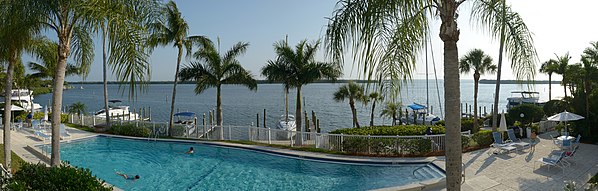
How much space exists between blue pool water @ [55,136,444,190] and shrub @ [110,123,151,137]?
238cm

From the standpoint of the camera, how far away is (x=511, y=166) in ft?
36.2

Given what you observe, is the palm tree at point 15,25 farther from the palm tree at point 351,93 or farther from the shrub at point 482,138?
the palm tree at point 351,93

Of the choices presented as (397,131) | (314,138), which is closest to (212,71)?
(314,138)

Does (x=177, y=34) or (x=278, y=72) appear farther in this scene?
(x=177, y=34)

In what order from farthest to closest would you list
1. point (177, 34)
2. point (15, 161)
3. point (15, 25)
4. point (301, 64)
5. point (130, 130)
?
point (130, 130) < point (177, 34) < point (301, 64) < point (15, 161) < point (15, 25)

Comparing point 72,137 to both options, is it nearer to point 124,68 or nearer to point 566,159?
point 124,68

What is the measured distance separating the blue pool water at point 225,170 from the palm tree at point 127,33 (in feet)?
19.7

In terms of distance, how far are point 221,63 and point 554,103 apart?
22.7 metres

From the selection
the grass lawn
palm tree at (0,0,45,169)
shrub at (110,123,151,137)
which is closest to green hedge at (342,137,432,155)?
palm tree at (0,0,45,169)

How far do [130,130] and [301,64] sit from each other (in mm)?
10496

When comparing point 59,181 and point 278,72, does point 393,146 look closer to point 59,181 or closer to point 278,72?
point 278,72

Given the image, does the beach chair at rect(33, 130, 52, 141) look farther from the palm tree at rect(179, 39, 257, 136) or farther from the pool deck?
the palm tree at rect(179, 39, 257, 136)

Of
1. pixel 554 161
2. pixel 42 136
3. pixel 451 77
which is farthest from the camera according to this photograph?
pixel 42 136

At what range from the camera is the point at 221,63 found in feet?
66.4
